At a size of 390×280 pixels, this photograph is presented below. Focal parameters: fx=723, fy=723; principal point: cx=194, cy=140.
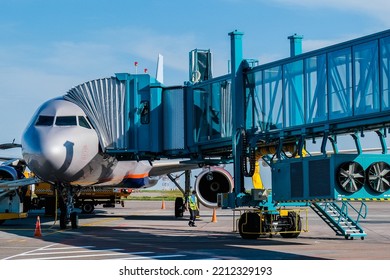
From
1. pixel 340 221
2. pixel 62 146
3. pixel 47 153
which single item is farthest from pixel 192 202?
pixel 47 153

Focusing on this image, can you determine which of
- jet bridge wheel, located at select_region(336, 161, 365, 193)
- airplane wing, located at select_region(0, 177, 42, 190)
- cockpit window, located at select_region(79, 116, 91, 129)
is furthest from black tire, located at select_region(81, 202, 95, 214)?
jet bridge wheel, located at select_region(336, 161, 365, 193)

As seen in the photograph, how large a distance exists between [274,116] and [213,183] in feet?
32.5

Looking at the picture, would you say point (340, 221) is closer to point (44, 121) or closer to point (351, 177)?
point (351, 177)

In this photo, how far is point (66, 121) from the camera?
975 inches

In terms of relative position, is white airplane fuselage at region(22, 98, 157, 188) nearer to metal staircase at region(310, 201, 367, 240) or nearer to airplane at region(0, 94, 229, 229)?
airplane at region(0, 94, 229, 229)

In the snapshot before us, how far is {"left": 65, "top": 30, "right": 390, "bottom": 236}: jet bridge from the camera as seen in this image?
1683 centimetres

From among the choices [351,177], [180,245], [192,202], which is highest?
[351,177]

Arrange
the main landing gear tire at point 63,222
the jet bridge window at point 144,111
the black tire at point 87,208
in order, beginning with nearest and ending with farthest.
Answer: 1. the jet bridge window at point 144,111
2. the main landing gear tire at point 63,222
3. the black tire at point 87,208

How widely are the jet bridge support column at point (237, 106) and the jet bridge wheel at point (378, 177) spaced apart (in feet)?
18.3

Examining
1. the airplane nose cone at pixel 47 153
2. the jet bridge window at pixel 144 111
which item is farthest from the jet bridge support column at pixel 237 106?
the airplane nose cone at pixel 47 153

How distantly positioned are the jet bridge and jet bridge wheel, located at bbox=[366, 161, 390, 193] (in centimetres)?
2

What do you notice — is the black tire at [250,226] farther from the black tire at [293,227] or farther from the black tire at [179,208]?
the black tire at [179,208]

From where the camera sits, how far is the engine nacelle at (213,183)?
29730 millimetres
